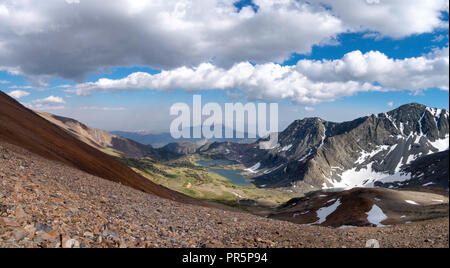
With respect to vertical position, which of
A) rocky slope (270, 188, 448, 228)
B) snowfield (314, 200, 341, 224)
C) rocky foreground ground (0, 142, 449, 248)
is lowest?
snowfield (314, 200, 341, 224)

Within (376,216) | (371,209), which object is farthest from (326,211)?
(376,216)

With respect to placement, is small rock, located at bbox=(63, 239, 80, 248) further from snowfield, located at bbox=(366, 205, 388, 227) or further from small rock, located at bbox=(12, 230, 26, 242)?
snowfield, located at bbox=(366, 205, 388, 227)

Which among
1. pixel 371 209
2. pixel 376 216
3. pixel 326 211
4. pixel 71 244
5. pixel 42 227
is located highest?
pixel 42 227

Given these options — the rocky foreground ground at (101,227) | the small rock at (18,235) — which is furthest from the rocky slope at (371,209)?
the small rock at (18,235)

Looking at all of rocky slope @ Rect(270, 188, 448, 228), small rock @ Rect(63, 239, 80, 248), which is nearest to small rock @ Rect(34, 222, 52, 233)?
small rock @ Rect(63, 239, 80, 248)

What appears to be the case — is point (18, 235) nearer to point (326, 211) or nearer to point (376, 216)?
point (376, 216)

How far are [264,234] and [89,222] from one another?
11002 mm

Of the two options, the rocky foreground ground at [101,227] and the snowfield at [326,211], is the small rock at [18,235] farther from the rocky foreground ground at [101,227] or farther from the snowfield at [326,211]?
the snowfield at [326,211]

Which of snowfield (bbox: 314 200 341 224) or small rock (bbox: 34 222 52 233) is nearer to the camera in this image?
small rock (bbox: 34 222 52 233)

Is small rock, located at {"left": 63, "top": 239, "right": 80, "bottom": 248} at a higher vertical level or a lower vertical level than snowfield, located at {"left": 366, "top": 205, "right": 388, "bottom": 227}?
higher
